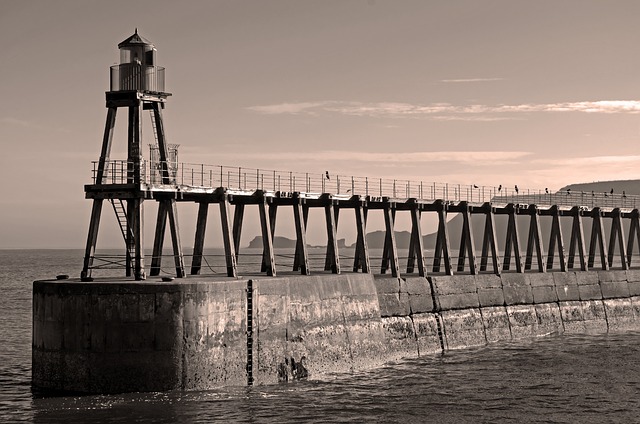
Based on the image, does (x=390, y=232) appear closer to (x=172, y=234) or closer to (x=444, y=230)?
(x=444, y=230)

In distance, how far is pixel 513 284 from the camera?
153ft

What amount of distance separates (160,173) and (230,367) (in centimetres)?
893

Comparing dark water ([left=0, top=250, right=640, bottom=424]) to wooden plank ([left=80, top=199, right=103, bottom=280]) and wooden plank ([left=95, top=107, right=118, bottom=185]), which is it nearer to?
wooden plank ([left=80, top=199, right=103, bottom=280])

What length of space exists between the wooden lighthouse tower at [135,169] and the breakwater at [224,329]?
8.61ft

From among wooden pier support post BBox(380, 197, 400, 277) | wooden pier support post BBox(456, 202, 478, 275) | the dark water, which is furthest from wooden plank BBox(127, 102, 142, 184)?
wooden pier support post BBox(456, 202, 478, 275)

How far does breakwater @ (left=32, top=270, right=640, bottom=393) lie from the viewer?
27922mm

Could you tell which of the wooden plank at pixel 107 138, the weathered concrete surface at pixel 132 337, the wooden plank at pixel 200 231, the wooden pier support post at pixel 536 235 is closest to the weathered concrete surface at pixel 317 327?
the weathered concrete surface at pixel 132 337

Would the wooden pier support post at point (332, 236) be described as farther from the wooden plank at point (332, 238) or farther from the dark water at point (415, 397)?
the dark water at point (415, 397)

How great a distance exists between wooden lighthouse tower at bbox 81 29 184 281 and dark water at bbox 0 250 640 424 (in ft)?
17.5

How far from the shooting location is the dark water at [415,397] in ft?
87.2

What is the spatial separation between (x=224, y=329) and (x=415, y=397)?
6980 mm

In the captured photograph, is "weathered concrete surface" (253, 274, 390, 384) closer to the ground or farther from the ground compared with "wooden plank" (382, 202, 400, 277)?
closer to the ground

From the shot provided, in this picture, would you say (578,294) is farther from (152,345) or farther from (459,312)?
(152,345)

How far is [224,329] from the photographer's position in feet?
96.2
